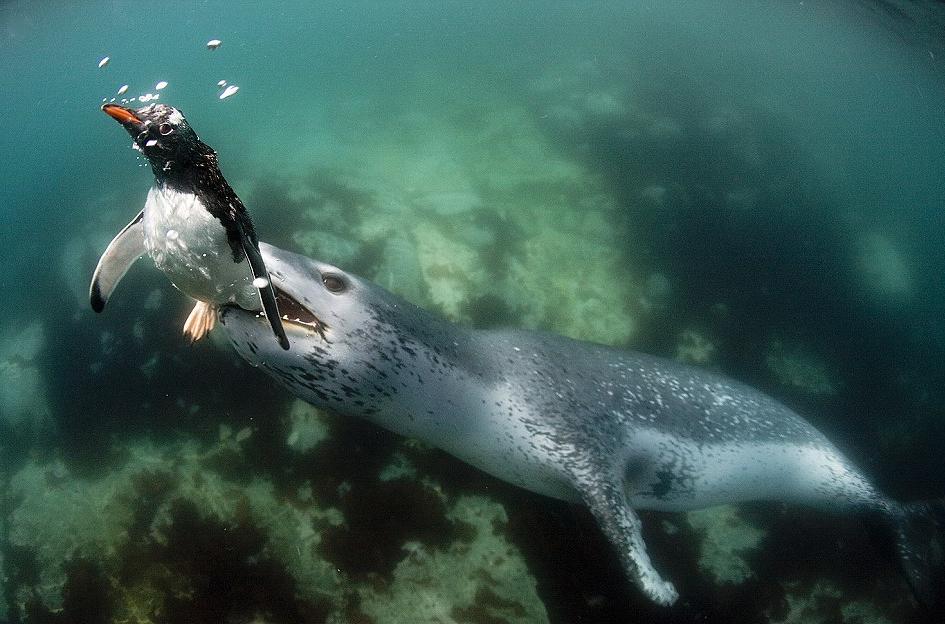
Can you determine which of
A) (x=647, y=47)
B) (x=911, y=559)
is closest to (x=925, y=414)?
(x=911, y=559)

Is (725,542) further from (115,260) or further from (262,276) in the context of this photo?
(115,260)

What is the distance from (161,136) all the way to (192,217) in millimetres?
300

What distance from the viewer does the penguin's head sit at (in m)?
1.58

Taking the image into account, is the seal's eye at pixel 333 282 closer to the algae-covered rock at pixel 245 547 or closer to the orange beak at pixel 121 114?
the orange beak at pixel 121 114

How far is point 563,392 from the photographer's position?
373 centimetres

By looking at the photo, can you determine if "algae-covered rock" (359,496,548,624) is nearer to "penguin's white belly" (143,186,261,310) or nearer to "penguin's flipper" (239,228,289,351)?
"penguin's flipper" (239,228,289,351)

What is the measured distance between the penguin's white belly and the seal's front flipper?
2674 mm

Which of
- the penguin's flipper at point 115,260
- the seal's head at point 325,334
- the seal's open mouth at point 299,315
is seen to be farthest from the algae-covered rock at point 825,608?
the penguin's flipper at point 115,260

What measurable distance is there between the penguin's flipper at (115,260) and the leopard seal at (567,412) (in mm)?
655

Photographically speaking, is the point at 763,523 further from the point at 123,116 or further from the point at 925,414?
the point at 123,116

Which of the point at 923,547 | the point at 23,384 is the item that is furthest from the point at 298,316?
the point at 923,547

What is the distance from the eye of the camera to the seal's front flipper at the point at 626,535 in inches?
126

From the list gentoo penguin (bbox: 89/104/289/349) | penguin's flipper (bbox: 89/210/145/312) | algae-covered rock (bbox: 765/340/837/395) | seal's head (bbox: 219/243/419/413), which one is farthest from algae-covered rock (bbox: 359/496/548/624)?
algae-covered rock (bbox: 765/340/837/395)

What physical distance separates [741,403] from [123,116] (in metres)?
4.78
